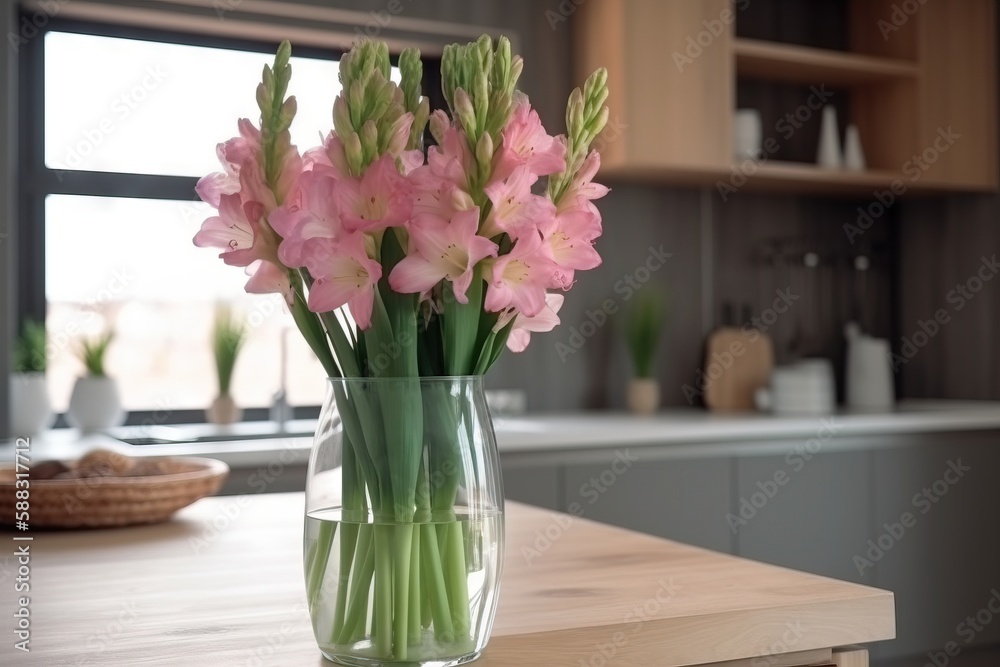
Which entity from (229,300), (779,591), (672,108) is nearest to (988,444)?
(672,108)

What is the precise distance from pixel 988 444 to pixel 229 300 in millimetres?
2331

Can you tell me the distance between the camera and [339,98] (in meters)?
0.71

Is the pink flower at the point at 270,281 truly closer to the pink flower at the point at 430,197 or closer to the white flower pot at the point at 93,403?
the pink flower at the point at 430,197

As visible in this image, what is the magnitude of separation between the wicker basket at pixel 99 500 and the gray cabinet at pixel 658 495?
1.53m

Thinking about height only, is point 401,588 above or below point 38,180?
below

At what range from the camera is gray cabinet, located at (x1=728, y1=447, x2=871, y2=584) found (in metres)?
3.03

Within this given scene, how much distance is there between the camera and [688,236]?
149 inches

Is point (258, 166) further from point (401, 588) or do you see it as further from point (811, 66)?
point (811, 66)

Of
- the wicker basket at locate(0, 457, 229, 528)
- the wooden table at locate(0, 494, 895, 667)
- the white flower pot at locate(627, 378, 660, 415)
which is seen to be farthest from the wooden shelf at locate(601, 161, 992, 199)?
the wooden table at locate(0, 494, 895, 667)

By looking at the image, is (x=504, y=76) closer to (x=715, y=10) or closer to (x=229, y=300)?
(x=229, y=300)

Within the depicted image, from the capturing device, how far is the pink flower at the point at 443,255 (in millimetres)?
709

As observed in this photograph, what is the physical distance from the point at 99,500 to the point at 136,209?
1.90 metres

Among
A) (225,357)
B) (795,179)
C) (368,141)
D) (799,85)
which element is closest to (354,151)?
(368,141)

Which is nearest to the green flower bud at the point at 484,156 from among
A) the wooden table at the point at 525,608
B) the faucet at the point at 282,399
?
the wooden table at the point at 525,608
